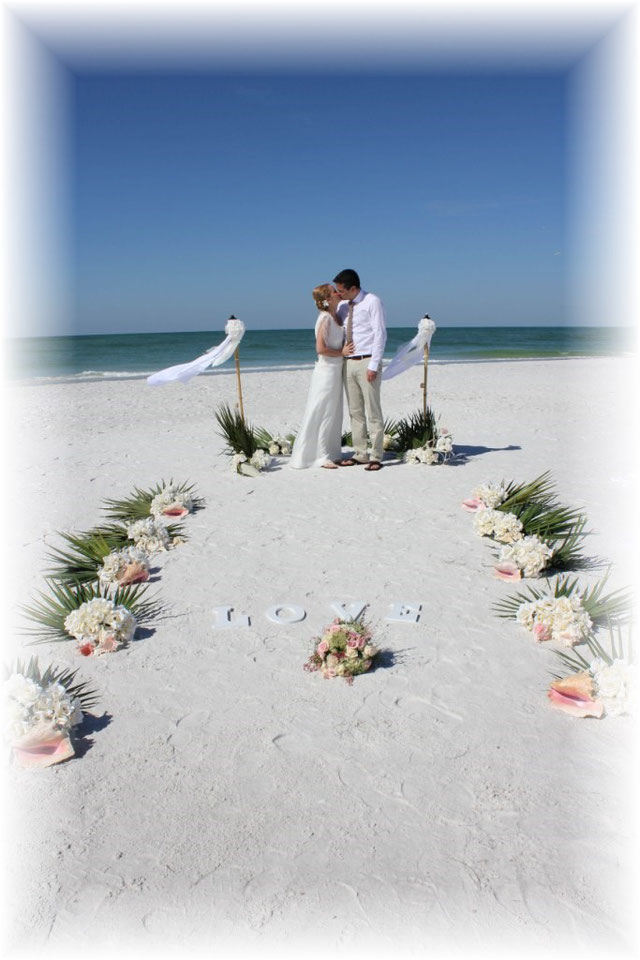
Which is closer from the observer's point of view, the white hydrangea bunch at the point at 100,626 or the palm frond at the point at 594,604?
the white hydrangea bunch at the point at 100,626

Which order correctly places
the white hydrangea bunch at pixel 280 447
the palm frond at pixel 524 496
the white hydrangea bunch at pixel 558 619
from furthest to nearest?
1. the white hydrangea bunch at pixel 280 447
2. the palm frond at pixel 524 496
3. the white hydrangea bunch at pixel 558 619

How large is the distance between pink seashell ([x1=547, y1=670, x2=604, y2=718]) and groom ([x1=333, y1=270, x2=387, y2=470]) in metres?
4.56

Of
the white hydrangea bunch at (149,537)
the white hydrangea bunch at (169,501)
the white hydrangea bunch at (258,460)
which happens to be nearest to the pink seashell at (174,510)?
the white hydrangea bunch at (169,501)

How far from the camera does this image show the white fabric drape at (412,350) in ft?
27.6

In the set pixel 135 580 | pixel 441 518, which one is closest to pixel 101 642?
pixel 135 580

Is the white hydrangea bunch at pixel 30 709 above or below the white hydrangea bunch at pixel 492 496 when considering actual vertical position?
below

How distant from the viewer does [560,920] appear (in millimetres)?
2387

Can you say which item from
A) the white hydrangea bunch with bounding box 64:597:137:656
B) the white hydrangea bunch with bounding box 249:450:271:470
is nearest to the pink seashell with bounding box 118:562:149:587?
the white hydrangea bunch with bounding box 64:597:137:656

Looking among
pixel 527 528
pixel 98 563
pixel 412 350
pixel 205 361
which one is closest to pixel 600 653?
pixel 527 528

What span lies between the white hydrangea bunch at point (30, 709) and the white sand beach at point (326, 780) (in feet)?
0.56

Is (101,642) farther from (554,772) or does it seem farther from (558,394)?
(558,394)

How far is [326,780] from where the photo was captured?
9.99 ft

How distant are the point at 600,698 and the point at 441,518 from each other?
2.98 meters

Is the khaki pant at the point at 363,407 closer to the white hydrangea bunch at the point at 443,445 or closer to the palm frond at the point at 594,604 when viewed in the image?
the white hydrangea bunch at the point at 443,445
